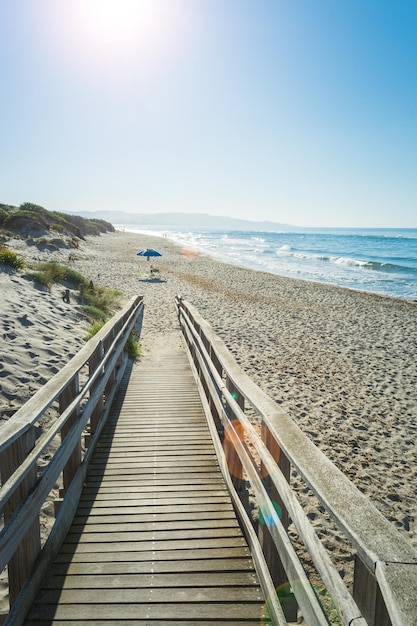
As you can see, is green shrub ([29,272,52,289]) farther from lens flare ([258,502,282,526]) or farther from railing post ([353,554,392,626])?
railing post ([353,554,392,626])

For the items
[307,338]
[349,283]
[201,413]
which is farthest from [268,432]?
[349,283]

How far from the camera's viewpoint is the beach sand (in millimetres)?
5305

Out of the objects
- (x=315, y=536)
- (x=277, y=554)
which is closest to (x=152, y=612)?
(x=277, y=554)

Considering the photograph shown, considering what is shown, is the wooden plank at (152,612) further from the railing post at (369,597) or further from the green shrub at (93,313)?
the green shrub at (93,313)

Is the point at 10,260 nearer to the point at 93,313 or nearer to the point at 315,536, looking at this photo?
the point at 93,313

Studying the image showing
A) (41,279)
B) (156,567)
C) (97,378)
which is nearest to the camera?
(156,567)

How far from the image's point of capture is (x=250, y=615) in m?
2.33

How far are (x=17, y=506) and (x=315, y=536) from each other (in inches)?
62.8

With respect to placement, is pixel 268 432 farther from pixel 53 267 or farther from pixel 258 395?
pixel 53 267

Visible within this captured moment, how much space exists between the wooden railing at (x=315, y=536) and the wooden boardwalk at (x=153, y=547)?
0.70 ft

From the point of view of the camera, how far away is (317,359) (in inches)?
401

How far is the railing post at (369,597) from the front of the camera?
1.20 metres

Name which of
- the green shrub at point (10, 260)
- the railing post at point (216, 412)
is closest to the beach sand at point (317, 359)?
the green shrub at point (10, 260)

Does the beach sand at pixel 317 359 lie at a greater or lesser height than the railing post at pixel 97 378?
lesser
